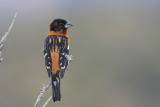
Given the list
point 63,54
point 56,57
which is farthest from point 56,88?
point 63,54

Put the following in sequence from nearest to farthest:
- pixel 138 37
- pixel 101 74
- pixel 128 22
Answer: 1. pixel 101 74
2. pixel 138 37
3. pixel 128 22

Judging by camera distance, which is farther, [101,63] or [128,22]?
[128,22]

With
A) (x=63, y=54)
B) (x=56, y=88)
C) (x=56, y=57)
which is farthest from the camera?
(x=63, y=54)

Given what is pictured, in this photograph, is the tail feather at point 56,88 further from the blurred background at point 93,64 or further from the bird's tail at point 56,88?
the blurred background at point 93,64

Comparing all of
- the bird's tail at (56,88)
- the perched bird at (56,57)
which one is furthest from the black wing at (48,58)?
the bird's tail at (56,88)

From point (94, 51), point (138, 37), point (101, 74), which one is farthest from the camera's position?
point (138, 37)

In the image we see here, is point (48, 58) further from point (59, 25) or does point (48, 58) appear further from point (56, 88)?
point (59, 25)

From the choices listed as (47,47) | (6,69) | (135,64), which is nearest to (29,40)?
(6,69)

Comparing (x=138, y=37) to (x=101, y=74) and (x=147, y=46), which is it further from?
(x=101, y=74)

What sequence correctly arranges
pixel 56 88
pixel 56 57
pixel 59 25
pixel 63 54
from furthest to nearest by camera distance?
1. pixel 59 25
2. pixel 63 54
3. pixel 56 57
4. pixel 56 88
